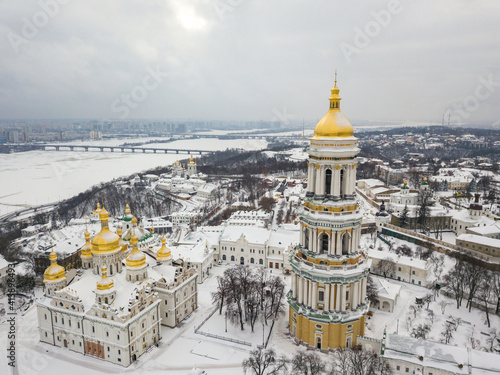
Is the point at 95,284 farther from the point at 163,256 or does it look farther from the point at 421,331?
the point at 421,331

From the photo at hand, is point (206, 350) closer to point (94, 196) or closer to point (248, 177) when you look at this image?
point (94, 196)

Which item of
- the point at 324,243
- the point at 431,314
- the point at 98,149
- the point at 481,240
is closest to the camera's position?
the point at 324,243

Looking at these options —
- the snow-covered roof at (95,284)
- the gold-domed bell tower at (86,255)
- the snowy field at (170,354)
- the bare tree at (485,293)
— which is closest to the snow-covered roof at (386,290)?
the bare tree at (485,293)

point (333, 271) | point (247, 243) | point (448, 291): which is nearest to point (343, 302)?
point (333, 271)

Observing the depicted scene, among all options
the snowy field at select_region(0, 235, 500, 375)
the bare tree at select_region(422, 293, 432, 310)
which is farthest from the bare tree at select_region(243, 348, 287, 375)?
the bare tree at select_region(422, 293, 432, 310)

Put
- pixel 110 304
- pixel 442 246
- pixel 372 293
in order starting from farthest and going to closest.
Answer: pixel 442 246
pixel 372 293
pixel 110 304

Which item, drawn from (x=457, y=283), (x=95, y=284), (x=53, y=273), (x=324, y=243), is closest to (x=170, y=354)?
(x=95, y=284)

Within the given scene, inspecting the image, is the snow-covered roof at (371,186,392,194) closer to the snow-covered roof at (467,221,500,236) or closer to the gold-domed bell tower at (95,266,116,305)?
the snow-covered roof at (467,221,500,236)

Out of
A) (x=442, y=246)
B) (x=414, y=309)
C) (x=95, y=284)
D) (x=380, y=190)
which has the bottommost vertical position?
(x=414, y=309)
